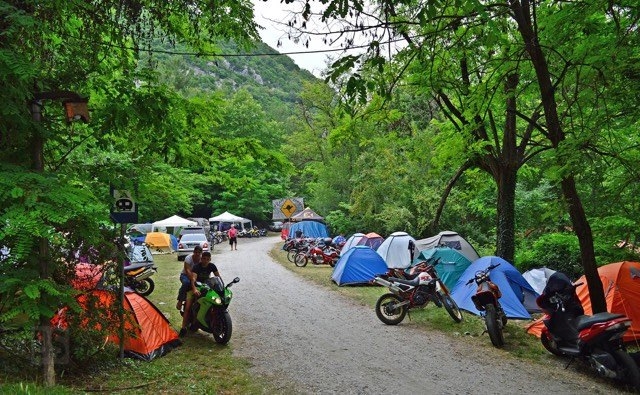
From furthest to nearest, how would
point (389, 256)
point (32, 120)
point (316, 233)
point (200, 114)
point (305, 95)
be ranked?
1. point (305, 95)
2. point (316, 233)
3. point (389, 256)
4. point (200, 114)
5. point (32, 120)

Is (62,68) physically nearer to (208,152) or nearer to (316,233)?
(208,152)

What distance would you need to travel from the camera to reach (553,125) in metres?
6.63

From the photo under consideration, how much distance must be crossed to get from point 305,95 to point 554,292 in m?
33.1

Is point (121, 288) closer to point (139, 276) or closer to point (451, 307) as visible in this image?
point (451, 307)

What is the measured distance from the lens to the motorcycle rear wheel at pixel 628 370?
17.9ft

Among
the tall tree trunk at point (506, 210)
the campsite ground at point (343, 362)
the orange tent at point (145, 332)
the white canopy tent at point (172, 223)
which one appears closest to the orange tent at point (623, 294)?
the campsite ground at point (343, 362)

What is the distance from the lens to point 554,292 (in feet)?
21.5

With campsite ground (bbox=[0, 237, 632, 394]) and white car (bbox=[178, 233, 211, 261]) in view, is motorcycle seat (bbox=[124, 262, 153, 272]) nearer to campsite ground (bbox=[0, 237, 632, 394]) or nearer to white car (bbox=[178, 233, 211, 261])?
campsite ground (bbox=[0, 237, 632, 394])

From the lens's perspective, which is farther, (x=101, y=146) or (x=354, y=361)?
(x=354, y=361)

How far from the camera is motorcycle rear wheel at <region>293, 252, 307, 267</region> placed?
64.7 feet

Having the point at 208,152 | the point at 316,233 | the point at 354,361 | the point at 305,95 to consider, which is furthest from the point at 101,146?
the point at 305,95

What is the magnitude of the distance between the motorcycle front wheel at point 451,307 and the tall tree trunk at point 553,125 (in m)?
2.58

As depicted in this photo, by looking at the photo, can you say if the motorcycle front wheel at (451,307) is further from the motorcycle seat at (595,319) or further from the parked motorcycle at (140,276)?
the parked motorcycle at (140,276)

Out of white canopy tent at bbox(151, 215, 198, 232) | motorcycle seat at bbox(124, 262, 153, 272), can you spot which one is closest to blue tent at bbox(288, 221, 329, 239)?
white canopy tent at bbox(151, 215, 198, 232)
